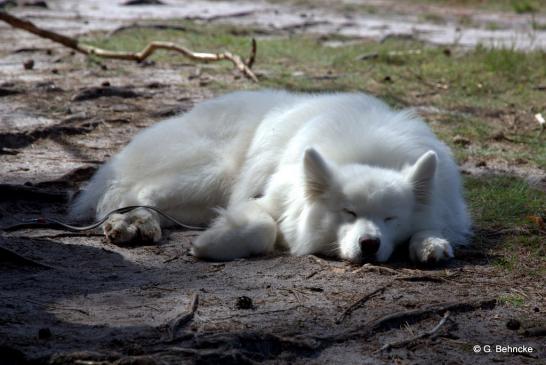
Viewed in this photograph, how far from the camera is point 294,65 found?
10969mm

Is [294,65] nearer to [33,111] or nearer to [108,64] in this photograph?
[108,64]

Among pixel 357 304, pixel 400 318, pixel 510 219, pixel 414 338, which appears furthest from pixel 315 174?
pixel 510 219

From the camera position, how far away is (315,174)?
16.4 feet

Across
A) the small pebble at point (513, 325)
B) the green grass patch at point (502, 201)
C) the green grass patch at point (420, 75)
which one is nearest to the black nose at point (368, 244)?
the small pebble at point (513, 325)

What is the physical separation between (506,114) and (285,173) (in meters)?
4.34

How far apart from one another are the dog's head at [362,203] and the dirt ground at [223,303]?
139 millimetres

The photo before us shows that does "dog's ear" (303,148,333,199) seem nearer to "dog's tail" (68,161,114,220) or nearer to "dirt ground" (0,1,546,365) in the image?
"dirt ground" (0,1,546,365)

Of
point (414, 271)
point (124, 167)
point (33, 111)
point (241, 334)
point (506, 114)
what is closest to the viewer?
point (241, 334)

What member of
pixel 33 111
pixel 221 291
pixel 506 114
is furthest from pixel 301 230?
pixel 506 114

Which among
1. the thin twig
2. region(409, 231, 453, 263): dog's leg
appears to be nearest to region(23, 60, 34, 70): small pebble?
region(409, 231, 453, 263): dog's leg

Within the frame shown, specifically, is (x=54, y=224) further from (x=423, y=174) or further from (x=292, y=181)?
(x=423, y=174)

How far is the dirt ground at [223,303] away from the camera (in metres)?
3.57

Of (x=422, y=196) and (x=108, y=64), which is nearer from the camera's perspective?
(x=422, y=196)

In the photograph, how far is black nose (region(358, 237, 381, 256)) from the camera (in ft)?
15.6
